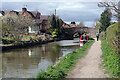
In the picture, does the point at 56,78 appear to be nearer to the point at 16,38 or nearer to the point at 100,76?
the point at 100,76

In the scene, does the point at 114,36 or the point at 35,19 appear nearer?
the point at 114,36

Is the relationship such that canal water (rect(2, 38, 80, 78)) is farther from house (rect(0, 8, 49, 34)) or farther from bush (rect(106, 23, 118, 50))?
house (rect(0, 8, 49, 34))

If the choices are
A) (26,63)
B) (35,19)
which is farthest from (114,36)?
(35,19)

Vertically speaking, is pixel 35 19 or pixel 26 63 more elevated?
pixel 35 19

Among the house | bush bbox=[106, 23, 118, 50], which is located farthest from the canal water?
the house

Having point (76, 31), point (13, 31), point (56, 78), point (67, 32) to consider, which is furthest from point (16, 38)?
point (76, 31)

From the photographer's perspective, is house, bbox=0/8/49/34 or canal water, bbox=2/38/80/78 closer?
canal water, bbox=2/38/80/78

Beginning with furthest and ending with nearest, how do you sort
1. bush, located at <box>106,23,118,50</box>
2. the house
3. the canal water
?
the house → the canal water → bush, located at <box>106,23,118,50</box>

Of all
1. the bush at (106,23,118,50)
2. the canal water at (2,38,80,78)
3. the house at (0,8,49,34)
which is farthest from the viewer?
the house at (0,8,49,34)

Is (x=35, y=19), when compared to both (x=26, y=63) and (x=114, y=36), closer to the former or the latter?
(x=26, y=63)

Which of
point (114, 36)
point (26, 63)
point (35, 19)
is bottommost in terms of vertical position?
point (26, 63)

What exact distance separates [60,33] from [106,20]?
48.2 feet

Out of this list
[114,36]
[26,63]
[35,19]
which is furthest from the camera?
[35,19]

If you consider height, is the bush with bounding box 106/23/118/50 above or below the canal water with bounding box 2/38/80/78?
above
